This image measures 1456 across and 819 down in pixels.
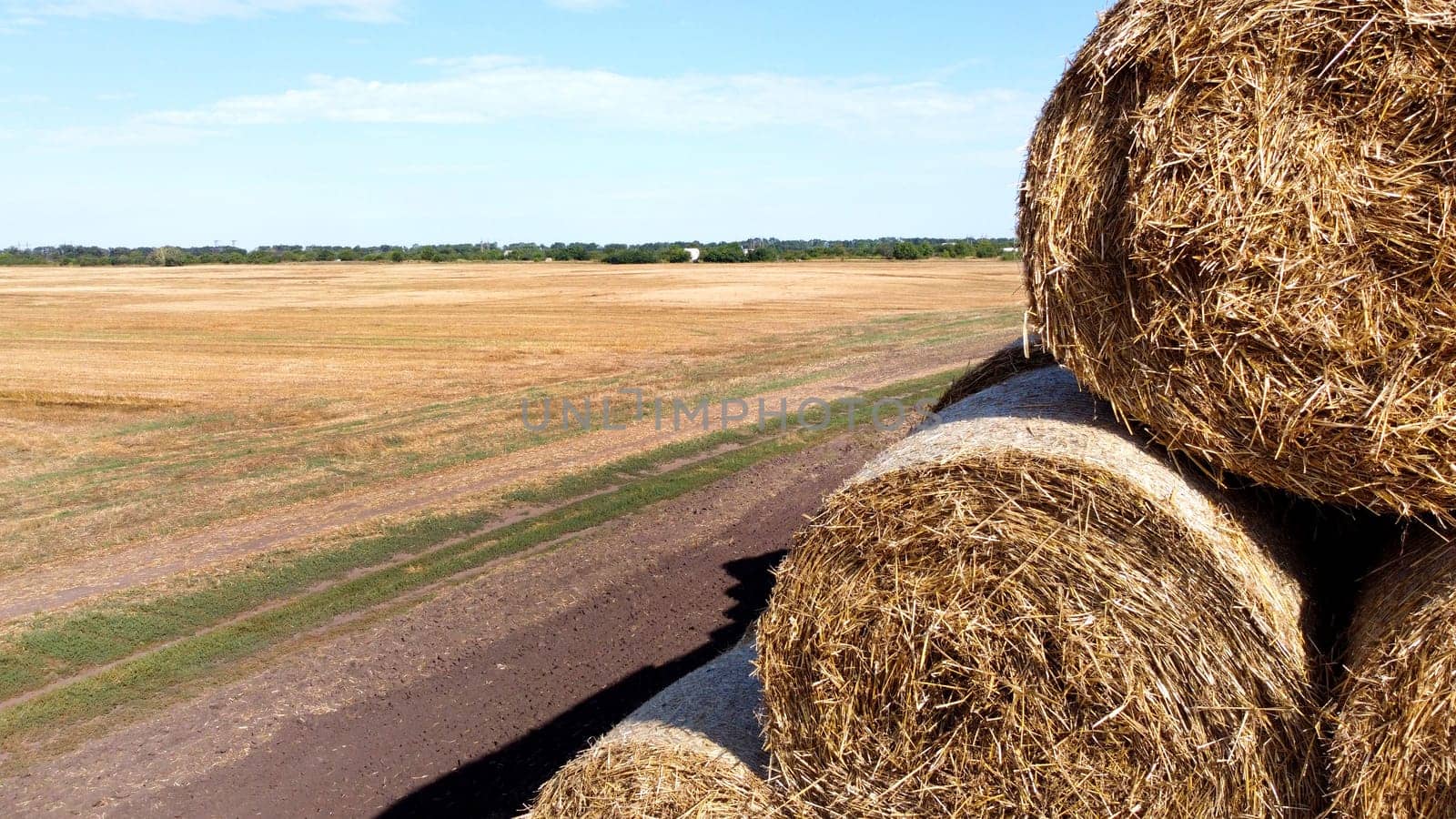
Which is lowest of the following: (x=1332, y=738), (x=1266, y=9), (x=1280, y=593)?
(x=1332, y=738)

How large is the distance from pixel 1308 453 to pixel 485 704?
16.4ft

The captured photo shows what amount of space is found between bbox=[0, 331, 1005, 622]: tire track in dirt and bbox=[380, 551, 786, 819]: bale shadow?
15.1ft

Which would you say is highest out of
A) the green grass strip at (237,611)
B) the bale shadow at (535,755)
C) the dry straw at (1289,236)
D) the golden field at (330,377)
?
the dry straw at (1289,236)

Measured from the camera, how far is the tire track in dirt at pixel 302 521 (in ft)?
28.0

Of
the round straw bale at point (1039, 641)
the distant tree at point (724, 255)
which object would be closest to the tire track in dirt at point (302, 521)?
the round straw bale at point (1039, 641)

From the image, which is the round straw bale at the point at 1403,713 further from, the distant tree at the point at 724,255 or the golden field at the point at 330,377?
the distant tree at the point at 724,255

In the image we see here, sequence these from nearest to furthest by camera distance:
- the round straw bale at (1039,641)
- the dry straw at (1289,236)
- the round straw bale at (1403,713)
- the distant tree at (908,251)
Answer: the round straw bale at (1403,713), the dry straw at (1289,236), the round straw bale at (1039,641), the distant tree at (908,251)

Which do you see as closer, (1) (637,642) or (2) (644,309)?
(1) (637,642)

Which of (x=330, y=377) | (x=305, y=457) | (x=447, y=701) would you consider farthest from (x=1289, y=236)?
(x=330, y=377)

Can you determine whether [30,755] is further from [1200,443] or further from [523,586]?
[1200,443]

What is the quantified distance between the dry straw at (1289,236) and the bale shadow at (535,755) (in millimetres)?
3196

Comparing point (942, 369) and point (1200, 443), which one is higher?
point (1200, 443)

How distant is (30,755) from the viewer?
5.81 m

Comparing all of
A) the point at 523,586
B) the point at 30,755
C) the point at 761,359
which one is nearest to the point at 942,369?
the point at 761,359
